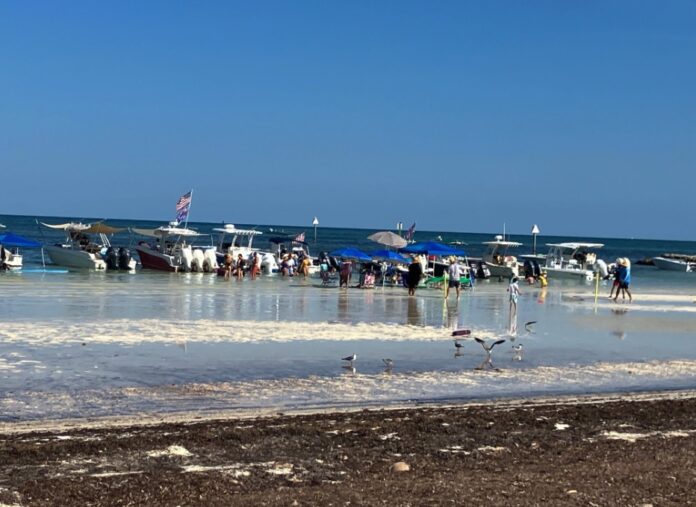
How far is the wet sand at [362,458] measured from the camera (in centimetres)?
623

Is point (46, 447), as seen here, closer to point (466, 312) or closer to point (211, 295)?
point (466, 312)

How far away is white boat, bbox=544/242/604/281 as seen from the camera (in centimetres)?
4928

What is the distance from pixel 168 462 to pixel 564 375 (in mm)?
8100

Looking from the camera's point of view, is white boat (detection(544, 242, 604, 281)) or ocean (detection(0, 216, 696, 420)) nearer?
ocean (detection(0, 216, 696, 420))

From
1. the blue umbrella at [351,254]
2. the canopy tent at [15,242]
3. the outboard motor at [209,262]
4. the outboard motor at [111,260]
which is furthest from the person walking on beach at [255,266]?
the canopy tent at [15,242]

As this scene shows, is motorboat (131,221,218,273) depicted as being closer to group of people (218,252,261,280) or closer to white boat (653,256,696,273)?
group of people (218,252,261,280)

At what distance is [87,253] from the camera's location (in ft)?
147

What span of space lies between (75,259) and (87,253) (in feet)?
2.58

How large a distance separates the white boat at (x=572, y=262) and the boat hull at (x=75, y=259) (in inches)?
919

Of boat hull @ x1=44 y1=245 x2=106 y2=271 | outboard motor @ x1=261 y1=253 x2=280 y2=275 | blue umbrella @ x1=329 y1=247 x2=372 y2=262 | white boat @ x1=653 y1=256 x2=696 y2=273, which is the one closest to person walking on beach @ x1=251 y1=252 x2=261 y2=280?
outboard motor @ x1=261 y1=253 x2=280 y2=275

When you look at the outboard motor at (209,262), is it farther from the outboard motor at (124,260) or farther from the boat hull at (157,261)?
the outboard motor at (124,260)

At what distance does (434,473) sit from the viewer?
22.7 ft

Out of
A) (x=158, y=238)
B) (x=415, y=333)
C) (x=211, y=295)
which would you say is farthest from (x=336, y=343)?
(x=158, y=238)

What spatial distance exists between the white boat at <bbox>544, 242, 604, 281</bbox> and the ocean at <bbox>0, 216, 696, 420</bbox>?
65.1 feet
